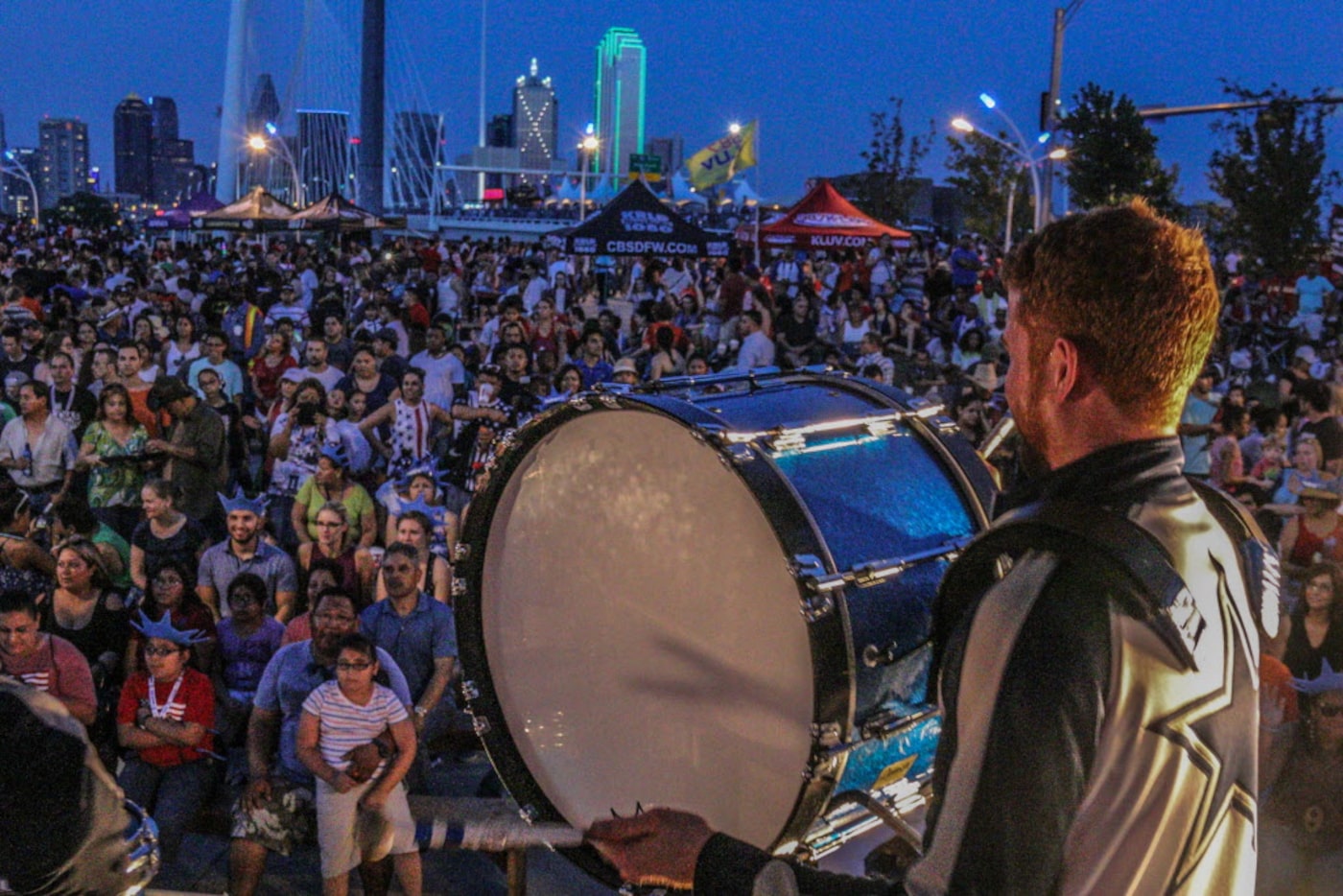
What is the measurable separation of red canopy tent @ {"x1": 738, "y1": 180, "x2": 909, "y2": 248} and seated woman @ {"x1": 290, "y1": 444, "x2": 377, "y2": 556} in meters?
10.5

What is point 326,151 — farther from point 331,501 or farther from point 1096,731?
point 1096,731

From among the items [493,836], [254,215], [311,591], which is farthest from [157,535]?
[254,215]

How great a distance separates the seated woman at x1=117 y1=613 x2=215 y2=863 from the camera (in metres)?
Result: 5.12

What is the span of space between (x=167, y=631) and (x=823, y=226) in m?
12.8

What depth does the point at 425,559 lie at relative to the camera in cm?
650

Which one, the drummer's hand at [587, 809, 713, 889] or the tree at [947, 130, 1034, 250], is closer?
the drummer's hand at [587, 809, 713, 889]

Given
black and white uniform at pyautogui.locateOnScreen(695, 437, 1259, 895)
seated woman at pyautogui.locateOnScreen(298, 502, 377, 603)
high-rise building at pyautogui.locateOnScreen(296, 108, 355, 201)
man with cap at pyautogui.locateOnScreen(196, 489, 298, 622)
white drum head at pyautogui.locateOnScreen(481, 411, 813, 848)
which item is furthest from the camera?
high-rise building at pyautogui.locateOnScreen(296, 108, 355, 201)

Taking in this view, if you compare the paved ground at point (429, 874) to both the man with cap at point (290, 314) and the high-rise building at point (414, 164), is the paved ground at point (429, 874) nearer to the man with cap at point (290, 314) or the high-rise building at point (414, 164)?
the man with cap at point (290, 314)

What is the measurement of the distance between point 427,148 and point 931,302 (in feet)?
244

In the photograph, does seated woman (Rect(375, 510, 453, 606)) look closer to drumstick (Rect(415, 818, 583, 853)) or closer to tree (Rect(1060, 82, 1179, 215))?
drumstick (Rect(415, 818, 583, 853))

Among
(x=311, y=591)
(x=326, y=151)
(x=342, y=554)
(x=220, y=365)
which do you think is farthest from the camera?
(x=326, y=151)

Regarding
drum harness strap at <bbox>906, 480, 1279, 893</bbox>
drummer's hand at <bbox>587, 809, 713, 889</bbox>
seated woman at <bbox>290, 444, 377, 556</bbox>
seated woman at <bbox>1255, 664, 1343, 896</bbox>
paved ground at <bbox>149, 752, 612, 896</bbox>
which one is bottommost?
paved ground at <bbox>149, 752, 612, 896</bbox>

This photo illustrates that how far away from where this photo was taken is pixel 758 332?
11234 mm

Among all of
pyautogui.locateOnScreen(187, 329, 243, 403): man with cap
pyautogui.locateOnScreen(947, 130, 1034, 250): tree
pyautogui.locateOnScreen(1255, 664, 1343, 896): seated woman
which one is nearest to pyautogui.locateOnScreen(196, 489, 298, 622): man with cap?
pyautogui.locateOnScreen(187, 329, 243, 403): man with cap
